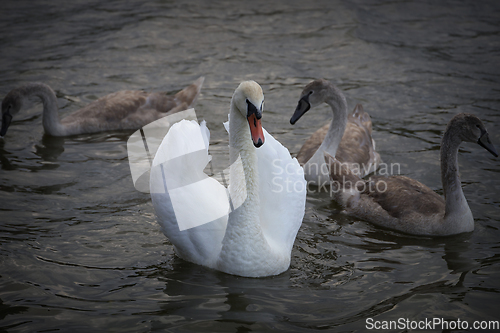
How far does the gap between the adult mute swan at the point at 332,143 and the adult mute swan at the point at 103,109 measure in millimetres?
2814

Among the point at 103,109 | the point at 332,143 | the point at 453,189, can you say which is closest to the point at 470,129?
the point at 453,189

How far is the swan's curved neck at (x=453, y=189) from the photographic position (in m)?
6.39

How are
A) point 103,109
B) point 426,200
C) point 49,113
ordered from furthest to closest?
1. point 103,109
2. point 49,113
3. point 426,200

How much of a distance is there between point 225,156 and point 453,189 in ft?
11.7

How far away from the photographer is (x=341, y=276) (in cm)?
551

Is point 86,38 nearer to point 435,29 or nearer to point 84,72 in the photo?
point 84,72

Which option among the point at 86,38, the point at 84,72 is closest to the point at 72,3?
the point at 86,38

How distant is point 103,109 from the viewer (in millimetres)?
9633

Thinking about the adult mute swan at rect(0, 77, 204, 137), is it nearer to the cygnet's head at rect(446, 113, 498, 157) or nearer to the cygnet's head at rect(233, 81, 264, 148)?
the cygnet's head at rect(446, 113, 498, 157)

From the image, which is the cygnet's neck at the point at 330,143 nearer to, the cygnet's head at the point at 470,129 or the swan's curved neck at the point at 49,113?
the cygnet's head at the point at 470,129

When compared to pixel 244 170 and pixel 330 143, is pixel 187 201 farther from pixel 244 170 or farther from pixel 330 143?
pixel 330 143

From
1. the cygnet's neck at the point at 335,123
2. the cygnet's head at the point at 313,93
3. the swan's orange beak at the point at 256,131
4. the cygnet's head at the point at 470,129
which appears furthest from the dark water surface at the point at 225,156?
the swan's orange beak at the point at 256,131

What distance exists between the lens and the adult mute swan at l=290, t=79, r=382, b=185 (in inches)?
315

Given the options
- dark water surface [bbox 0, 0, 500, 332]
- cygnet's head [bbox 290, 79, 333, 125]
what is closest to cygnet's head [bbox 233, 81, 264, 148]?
dark water surface [bbox 0, 0, 500, 332]
